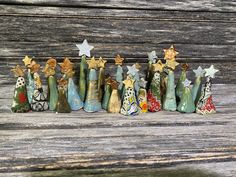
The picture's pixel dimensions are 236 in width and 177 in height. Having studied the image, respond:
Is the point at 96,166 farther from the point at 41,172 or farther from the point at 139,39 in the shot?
the point at 139,39

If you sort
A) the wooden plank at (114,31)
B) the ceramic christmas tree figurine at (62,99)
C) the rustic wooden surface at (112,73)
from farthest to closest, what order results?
the wooden plank at (114,31) → the ceramic christmas tree figurine at (62,99) → the rustic wooden surface at (112,73)

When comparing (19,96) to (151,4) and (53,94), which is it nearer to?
(53,94)

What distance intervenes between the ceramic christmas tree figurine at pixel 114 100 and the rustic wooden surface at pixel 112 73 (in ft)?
0.18

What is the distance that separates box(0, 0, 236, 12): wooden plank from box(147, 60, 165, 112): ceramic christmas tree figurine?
14.6 inches

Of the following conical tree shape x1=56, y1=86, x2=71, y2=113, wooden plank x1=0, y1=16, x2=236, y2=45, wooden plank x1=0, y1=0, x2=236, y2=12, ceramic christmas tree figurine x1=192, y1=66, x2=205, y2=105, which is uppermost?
wooden plank x1=0, y1=0, x2=236, y2=12

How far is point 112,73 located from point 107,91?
278mm

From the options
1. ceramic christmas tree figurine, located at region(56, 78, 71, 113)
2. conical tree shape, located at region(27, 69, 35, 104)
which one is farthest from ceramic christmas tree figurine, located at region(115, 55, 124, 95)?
conical tree shape, located at region(27, 69, 35, 104)

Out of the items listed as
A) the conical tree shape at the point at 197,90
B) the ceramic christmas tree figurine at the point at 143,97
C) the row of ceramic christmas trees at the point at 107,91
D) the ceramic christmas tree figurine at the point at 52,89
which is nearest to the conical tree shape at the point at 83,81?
the row of ceramic christmas trees at the point at 107,91

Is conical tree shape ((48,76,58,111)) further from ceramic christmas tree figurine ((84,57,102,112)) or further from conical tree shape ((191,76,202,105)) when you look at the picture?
conical tree shape ((191,76,202,105))

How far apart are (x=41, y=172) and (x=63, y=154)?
3.2 inches

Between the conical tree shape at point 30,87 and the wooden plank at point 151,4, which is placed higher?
the wooden plank at point 151,4

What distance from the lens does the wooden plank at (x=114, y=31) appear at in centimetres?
167

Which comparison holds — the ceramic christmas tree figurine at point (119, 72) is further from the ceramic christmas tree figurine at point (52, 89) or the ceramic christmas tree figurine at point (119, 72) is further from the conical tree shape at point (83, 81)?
the ceramic christmas tree figurine at point (52, 89)

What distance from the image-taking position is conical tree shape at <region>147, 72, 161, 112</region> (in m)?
1.53
